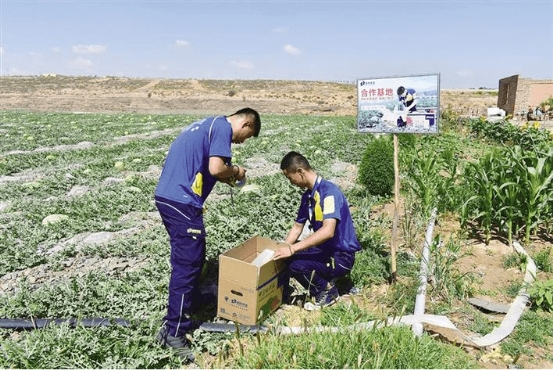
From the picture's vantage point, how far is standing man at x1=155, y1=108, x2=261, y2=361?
3.04m

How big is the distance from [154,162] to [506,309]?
839 cm

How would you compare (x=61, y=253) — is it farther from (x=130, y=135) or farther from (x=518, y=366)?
(x=130, y=135)

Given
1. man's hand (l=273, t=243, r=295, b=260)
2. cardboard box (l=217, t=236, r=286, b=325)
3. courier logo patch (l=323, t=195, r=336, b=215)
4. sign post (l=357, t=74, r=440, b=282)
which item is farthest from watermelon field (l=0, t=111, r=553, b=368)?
sign post (l=357, t=74, r=440, b=282)

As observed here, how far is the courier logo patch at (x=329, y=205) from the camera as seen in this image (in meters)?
3.41

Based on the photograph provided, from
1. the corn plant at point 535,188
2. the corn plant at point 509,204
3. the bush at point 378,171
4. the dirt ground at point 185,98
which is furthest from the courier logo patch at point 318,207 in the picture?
the dirt ground at point 185,98

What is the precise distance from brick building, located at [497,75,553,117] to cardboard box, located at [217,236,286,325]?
2544 centimetres

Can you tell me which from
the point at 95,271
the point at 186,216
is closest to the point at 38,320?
the point at 95,271

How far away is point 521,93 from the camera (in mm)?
25031

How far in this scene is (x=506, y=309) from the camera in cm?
369

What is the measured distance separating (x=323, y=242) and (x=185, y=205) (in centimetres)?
A: 126

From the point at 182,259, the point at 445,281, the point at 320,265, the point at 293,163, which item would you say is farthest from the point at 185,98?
the point at 182,259

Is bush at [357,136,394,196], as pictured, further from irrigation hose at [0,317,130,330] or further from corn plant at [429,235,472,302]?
irrigation hose at [0,317,130,330]

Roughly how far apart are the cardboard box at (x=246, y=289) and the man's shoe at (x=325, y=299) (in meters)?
0.37

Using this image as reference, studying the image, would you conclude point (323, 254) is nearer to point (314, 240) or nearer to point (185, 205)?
point (314, 240)
